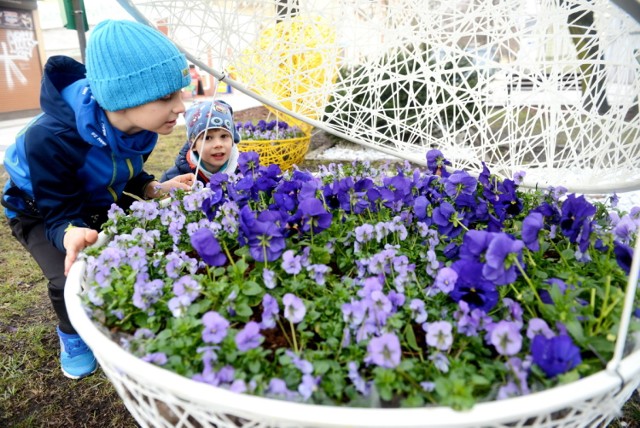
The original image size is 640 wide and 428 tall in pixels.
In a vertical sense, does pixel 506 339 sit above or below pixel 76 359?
above

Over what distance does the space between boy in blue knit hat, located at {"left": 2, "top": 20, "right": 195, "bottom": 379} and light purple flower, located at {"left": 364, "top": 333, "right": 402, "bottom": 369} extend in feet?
2.55

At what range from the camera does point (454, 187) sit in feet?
4.06

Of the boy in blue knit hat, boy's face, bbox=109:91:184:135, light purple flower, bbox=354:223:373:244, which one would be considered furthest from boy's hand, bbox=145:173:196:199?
light purple flower, bbox=354:223:373:244

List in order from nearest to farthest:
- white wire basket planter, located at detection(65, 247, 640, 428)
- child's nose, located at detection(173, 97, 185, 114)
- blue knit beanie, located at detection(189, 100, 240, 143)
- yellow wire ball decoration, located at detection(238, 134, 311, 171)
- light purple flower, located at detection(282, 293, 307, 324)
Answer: white wire basket planter, located at detection(65, 247, 640, 428)
light purple flower, located at detection(282, 293, 307, 324)
child's nose, located at detection(173, 97, 185, 114)
blue knit beanie, located at detection(189, 100, 240, 143)
yellow wire ball decoration, located at detection(238, 134, 311, 171)

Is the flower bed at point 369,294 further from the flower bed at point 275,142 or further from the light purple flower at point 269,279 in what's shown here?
the flower bed at point 275,142

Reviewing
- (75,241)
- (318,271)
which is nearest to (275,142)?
(75,241)

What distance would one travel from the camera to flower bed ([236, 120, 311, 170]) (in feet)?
12.1

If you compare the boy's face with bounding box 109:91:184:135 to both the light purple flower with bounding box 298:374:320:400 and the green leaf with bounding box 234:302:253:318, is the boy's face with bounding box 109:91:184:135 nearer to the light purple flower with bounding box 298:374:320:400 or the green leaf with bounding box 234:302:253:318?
the green leaf with bounding box 234:302:253:318

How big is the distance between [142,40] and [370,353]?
1125 mm

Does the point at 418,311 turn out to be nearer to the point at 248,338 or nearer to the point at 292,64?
the point at 248,338

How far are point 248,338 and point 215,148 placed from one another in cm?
212

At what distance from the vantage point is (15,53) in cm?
835

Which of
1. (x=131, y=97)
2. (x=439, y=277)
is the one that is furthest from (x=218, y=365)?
(x=131, y=97)

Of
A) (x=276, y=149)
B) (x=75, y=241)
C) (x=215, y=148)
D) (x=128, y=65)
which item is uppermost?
(x=128, y=65)
